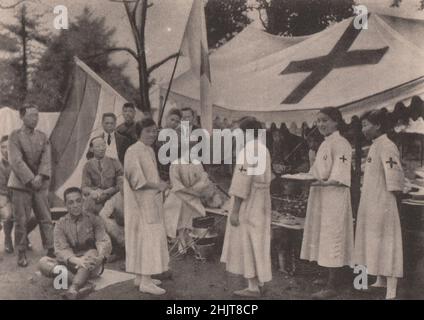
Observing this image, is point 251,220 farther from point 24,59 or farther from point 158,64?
point 24,59

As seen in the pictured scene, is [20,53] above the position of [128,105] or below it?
above

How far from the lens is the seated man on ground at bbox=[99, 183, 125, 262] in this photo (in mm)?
5277

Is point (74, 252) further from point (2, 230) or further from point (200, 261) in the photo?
point (200, 261)

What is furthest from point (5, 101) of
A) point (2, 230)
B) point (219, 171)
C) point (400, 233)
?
point (400, 233)

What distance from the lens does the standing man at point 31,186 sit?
5340mm

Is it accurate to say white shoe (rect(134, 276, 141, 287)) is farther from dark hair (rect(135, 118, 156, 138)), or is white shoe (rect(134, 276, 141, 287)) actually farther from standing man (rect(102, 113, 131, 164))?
dark hair (rect(135, 118, 156, 138))

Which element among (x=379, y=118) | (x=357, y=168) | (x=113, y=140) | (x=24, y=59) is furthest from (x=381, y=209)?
(x=24, y=59)

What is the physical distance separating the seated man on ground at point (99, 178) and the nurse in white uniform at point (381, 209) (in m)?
2.42

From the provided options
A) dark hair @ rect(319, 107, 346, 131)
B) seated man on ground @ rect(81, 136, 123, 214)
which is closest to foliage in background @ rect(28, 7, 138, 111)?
seated man on ground @ rect(81, 136, 123, 214)

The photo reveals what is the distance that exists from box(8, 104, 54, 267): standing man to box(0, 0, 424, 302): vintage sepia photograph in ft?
0.05

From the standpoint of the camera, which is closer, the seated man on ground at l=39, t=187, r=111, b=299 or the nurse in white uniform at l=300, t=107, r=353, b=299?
the nurse in white uniform at l=300, t=107, r=353, b=299

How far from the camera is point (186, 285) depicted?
5230 millimetres

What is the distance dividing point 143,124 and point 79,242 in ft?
4.30

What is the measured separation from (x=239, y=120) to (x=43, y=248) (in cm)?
238
